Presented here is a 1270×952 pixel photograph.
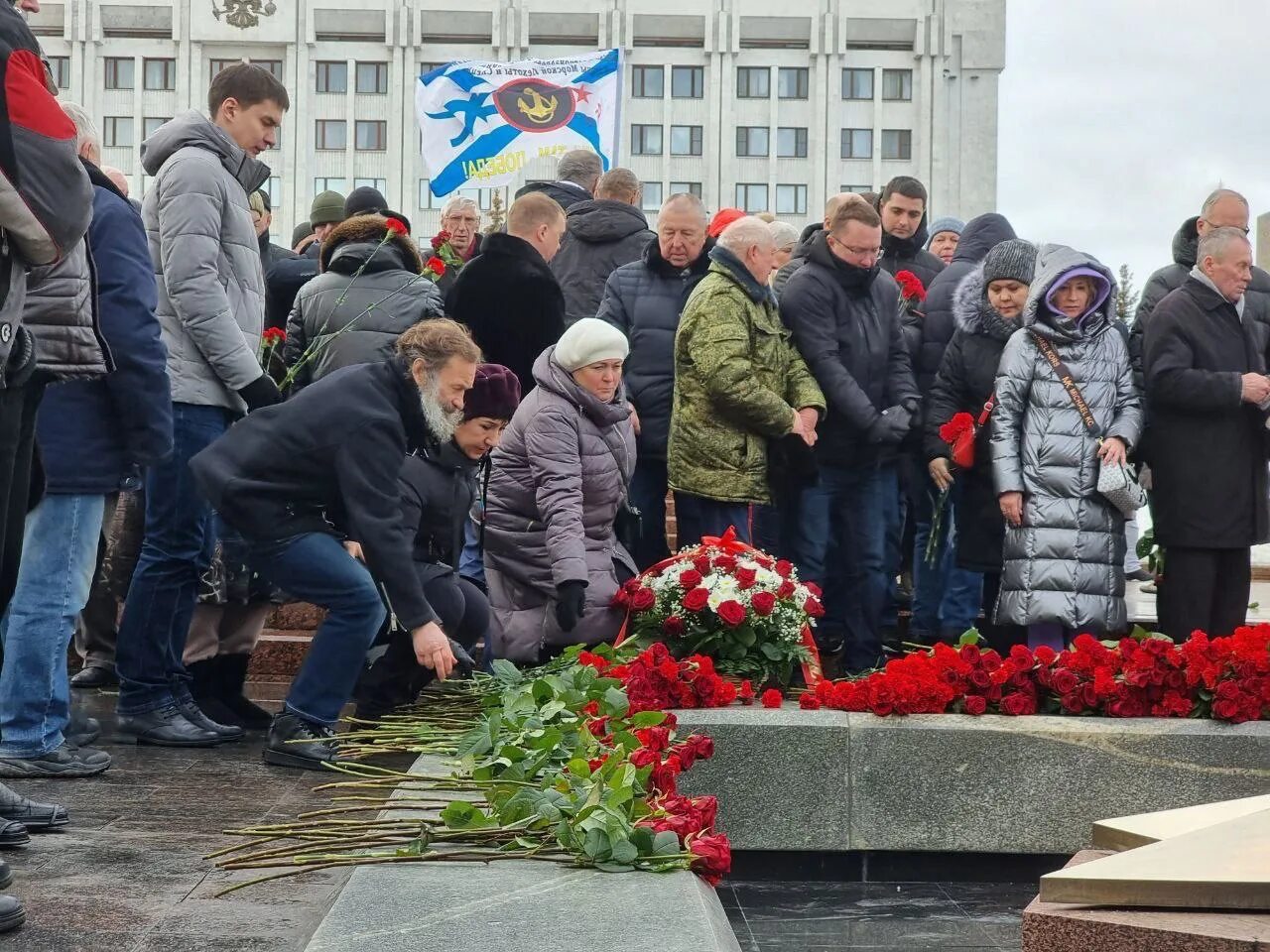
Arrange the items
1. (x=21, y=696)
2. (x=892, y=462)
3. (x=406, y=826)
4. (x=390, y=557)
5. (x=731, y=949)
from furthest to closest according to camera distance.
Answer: (x=892, y=462), (x=390, y=557), (x=21, y=696), (x=406, y=826), (x=731, y=949)

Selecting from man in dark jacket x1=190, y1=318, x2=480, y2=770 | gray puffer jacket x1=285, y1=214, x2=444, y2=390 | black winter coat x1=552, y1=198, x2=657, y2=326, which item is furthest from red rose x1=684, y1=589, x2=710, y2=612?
black winter coat x1=552, y1=198, x2=657, y2=326

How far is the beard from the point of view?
5.81 m

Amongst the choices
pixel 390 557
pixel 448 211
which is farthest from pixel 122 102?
pixel 390 557

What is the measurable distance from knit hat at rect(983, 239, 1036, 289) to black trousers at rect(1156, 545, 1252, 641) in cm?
135

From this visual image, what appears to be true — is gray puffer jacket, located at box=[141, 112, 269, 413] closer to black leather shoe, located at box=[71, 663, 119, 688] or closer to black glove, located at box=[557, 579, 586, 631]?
black glove, located at box=[557, 579, 586, 631]

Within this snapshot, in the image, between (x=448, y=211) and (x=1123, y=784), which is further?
(x=448, y=211)

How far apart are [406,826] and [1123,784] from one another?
7.87 ft

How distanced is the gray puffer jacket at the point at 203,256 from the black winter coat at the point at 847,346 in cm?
248

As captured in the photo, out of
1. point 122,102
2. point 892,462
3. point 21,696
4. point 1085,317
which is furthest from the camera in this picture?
point 122,102

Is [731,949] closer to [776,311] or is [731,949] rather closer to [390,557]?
[390,557]

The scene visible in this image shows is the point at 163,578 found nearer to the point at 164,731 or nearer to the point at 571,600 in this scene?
the point at 164,731

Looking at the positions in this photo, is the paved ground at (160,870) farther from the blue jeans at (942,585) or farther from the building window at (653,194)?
the building window at (653,194)

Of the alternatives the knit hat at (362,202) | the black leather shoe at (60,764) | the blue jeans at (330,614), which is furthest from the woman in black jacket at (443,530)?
the knit hat at (362,202)

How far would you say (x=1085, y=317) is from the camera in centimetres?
752
